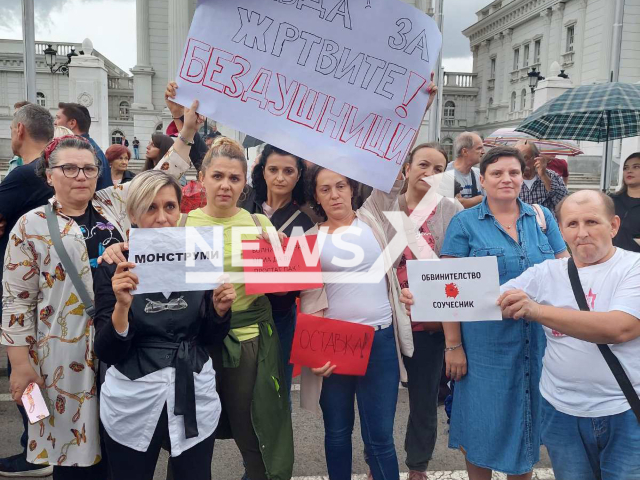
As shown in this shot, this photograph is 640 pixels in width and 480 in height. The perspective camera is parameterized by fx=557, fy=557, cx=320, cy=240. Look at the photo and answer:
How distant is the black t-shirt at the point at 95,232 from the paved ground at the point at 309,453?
5.21 ft

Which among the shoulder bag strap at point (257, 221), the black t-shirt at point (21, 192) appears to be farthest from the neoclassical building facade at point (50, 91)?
the shoulder bag strap at point (257, 221)

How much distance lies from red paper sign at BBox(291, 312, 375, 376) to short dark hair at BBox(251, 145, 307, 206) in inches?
28.9

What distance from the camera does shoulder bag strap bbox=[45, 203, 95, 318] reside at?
7.80 feet

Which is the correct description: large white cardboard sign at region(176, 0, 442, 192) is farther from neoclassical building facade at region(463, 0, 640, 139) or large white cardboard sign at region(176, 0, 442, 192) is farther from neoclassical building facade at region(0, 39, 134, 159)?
neoclassical building facade at region(0, 39, 134, 159)

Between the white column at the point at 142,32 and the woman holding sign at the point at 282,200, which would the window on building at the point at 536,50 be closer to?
the white column at the point at 142,32

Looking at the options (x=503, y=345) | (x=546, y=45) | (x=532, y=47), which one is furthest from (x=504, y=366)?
(x=532, y=47)

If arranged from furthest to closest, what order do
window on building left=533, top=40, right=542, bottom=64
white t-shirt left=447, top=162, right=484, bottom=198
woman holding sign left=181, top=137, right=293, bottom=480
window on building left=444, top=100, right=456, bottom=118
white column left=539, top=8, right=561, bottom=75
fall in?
1. window on building left=444, top=100, right=456, bottom=118
2. window on building left=533, top=40, right=542, bottom=64
3. white column left=539, top=8, right=561, bottom=75
4. white t-shirt left=447, top=162, right=484, bottom=198
5. woman holding sign left=181, top=137, right=293, bottom=480

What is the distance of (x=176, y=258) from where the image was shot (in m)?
2.07

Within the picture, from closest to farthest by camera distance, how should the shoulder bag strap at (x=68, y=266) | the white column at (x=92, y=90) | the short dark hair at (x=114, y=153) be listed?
the shoulder bag strap at (x=68, y=266), the short dark hair at (x=114, y=153), the white column at (x=92, y=90)

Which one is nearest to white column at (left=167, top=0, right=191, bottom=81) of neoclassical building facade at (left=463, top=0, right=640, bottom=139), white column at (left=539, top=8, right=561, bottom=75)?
neoclassical building facade at (left=463, top=0, right=640, bottom=139)

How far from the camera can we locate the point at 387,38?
2723 mm

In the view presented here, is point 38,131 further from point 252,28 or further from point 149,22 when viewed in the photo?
point 149,22

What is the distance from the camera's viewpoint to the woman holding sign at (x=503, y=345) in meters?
2.60

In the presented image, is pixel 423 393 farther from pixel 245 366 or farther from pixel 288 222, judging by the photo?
pixel 288 222
